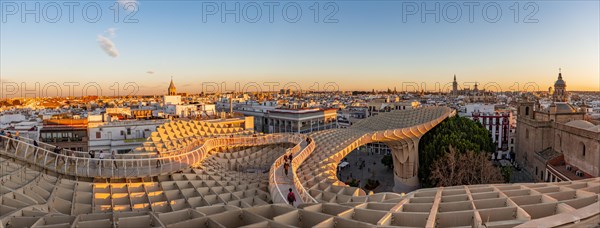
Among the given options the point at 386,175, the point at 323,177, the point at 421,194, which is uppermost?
the point at 421,194

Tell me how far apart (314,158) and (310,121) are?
3678 cm

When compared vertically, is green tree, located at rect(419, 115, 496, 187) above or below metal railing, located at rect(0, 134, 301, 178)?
below

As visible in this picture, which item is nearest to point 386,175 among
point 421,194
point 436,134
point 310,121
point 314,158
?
point 436,134

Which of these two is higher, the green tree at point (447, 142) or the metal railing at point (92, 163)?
the metal railing at point (92, 163)

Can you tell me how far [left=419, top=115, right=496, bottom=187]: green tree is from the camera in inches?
1419

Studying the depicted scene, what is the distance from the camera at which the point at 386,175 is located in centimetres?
4688

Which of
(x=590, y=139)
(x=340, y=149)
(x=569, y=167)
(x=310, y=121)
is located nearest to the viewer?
(x=340, y=149)

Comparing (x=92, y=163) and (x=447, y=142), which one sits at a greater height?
(x=92, y=163)

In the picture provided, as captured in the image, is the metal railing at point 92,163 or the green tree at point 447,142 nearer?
the metal railing at point 92,163

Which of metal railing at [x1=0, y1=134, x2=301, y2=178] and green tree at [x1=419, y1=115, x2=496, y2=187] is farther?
green tree at [x1=419, y1=115, x2=496, y2=187]

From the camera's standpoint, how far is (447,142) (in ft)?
119

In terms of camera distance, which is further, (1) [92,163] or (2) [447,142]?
(2) [447,142]

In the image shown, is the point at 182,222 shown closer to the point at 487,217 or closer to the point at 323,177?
the point at 487,217

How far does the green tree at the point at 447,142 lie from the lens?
36.0 m
